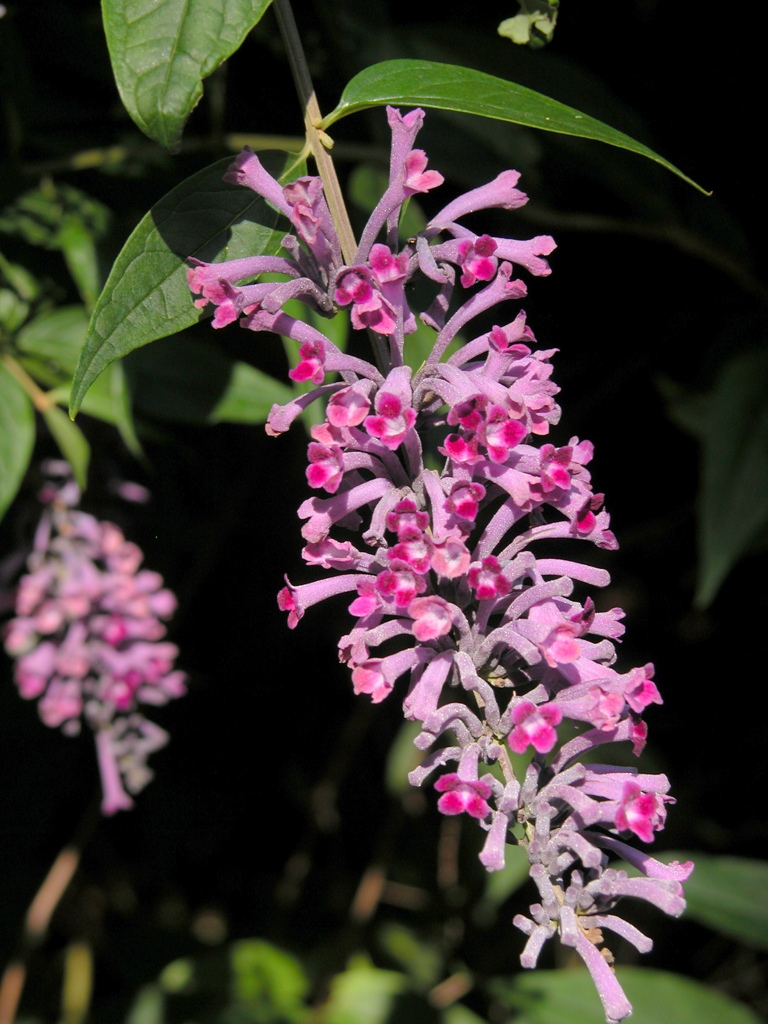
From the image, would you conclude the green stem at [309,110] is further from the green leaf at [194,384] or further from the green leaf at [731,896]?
the green leaf at [731,896]

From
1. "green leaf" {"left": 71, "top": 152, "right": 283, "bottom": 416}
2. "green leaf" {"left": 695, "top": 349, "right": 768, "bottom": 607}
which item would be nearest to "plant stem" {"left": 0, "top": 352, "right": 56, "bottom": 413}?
"green leaf" {"left": 71, "top": 152, "right": 283, "bottom": 416}

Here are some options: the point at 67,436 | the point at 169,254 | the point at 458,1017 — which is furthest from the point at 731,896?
the point at 169,254

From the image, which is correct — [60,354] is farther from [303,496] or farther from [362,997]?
[362,997]

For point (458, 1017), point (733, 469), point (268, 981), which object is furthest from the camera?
point (268, 981)

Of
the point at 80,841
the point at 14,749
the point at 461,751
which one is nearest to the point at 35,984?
the point at 80,841

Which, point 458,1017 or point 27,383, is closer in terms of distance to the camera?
point 27,383

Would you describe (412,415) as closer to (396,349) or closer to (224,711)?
(396,349)
